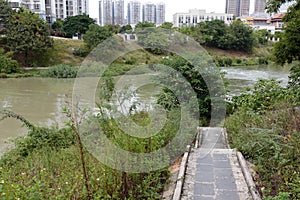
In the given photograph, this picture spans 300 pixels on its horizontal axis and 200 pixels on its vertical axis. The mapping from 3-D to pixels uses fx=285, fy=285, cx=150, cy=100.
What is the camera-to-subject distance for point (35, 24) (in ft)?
59.8

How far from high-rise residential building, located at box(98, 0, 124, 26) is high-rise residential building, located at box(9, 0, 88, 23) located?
2.30 metres

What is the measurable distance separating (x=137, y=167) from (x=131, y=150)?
170 mm

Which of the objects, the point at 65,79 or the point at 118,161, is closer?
the point at 118,161

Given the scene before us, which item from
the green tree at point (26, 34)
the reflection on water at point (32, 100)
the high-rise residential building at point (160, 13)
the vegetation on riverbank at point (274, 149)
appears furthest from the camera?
the high-rise residential building at point (160, 13)

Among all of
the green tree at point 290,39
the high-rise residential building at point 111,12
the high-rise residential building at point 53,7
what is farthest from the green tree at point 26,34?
the high-rise residential building at point 111,12

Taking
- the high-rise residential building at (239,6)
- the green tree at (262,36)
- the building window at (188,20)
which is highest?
the high-rise residential building at (239,6)

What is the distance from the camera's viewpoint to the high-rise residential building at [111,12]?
3829cm

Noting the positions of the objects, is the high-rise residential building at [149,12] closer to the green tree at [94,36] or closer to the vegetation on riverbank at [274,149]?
the green tree at [94,36]

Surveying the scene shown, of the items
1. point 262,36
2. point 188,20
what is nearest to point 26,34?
point 262,36

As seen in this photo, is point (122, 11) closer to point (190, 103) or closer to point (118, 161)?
point (190, 103)

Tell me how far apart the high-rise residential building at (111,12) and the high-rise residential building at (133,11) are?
187 cm

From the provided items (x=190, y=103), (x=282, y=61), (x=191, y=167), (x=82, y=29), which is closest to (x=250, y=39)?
(x=82, y=29)

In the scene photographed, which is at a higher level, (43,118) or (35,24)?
(35,24)

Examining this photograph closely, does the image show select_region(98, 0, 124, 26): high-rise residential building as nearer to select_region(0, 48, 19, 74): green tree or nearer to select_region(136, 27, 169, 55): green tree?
select_region(0, 48, 19, 74): green tree
